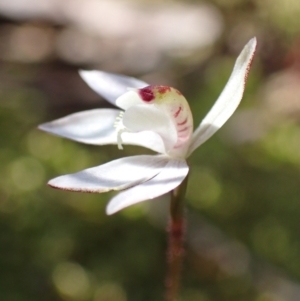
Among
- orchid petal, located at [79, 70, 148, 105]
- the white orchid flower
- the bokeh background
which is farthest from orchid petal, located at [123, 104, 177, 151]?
the bokeh background

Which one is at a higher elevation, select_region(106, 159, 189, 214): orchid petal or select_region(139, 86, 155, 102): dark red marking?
select_region(139, 86, 155, 102): dark red marking

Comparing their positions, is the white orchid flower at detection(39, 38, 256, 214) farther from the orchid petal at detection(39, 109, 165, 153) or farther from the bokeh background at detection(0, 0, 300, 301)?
the bokeh background at detection(0, 0, 300, 301)

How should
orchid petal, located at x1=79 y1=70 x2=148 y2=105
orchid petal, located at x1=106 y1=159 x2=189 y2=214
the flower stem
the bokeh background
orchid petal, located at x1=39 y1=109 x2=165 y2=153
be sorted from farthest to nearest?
the bokeh background
orchid petal, located at x1=79 y1=70 x2=148 y2=105
orchid petal, located at x1=39 y1=109 x2=165 y2=153
the flower stem
orchid petal, located at x1=106 y1=159 x2=189 y2=214

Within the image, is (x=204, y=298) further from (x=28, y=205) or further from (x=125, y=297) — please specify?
(x=28, y=205)

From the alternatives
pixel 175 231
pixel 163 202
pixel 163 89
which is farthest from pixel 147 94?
pixel 163 202

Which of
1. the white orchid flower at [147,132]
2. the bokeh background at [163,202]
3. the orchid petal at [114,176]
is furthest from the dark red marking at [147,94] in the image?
the bokeh background at [163,202]

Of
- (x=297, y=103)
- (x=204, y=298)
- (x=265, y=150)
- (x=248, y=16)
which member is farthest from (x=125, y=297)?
(x=248, y=16)
